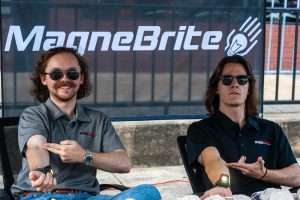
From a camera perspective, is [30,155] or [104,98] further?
[104,98]

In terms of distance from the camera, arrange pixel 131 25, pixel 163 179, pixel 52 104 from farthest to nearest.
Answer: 1. pixel 163 179
2. pixel 131 25
3. pixel 52 104

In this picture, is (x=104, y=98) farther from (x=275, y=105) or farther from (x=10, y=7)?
(x=275, y=105)

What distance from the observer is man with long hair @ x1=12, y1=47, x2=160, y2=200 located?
301 centimetres

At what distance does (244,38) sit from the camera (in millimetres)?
4715

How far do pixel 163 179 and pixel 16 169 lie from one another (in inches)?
79.9

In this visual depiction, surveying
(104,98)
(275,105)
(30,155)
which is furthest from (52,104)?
(275,105)

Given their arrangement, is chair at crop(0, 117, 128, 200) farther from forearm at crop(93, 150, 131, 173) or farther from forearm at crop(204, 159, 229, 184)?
forearm at crop(204, 159, 229, 184)

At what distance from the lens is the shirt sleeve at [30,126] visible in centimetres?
308

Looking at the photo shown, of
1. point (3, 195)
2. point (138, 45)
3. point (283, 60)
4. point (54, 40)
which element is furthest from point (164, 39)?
point (283, 60)

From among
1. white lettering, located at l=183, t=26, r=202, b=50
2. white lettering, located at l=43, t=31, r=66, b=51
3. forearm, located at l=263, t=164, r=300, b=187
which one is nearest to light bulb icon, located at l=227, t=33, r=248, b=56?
white lettering, located at l=183, t=26, r=202, b=50

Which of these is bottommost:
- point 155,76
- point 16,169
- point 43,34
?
point 16,169

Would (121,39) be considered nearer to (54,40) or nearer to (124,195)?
(54,40)

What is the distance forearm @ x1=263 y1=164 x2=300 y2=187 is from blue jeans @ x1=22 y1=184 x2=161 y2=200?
77 centimetres

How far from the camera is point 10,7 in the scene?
4.30 metres
